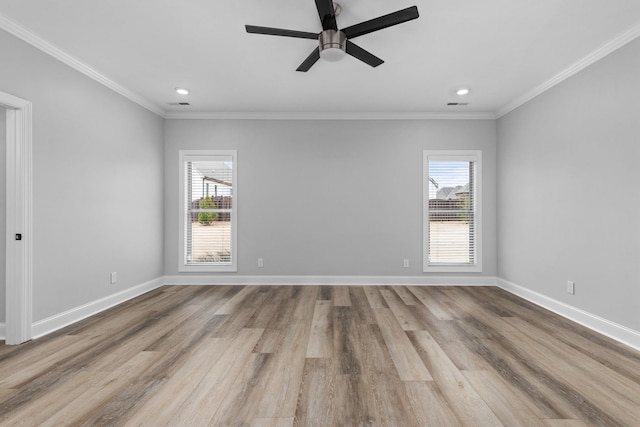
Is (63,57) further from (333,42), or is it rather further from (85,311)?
(333,42)

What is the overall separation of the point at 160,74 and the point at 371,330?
369 cm

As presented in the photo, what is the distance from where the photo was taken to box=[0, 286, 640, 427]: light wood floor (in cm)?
167

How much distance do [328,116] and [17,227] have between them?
3955 mm

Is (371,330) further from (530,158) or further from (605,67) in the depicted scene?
(605,67)

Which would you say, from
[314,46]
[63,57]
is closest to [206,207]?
[63,57]

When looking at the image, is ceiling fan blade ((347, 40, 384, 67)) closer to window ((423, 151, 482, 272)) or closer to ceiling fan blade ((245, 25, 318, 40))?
ceiling fan blade ((245, 25, 318, 40))

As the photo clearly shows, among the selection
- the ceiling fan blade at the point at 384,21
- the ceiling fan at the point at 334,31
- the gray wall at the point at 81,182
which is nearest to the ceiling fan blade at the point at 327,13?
the ceiling fan at the point at 334,31

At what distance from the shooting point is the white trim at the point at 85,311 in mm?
2816

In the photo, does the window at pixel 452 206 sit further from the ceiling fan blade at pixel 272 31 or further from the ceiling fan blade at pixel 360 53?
the ceiling fan blade at pixel 272 31

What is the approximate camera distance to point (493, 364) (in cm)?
223

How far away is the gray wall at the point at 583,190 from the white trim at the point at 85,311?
5.35 metres

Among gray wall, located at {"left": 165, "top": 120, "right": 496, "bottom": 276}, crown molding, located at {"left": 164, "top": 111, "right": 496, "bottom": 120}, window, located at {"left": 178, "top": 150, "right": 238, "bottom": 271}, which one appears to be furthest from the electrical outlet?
window, located at {"left": 178, "top": 150, "right": 238, "bottom": 271}

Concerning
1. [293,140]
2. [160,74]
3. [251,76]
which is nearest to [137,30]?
[160,74]

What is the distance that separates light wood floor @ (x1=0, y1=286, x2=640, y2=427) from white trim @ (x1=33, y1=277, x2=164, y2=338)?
13 cm
